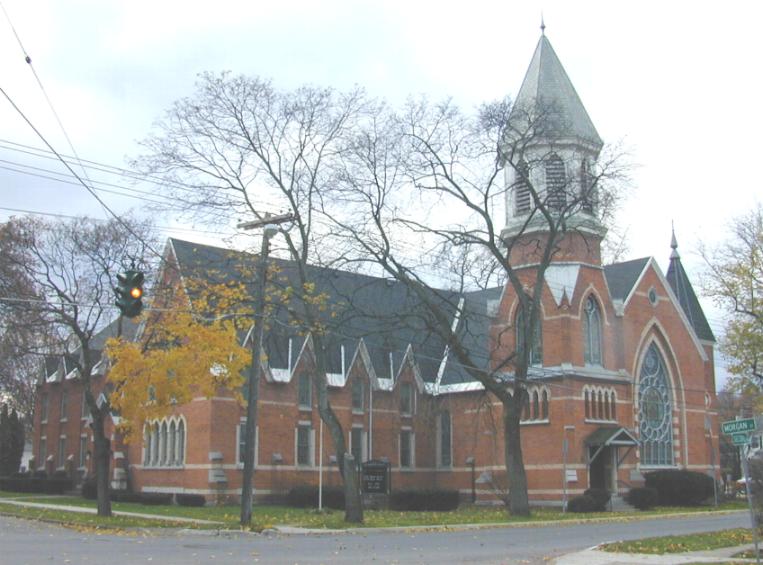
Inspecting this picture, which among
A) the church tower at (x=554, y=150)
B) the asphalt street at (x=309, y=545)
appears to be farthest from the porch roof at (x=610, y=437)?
the asphalt street at (x=309, y=545)

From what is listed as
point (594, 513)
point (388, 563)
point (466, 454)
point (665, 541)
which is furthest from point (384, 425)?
point (388, 563)

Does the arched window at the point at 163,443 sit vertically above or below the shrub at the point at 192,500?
above

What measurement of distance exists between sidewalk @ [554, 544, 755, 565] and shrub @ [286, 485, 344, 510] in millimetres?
23828

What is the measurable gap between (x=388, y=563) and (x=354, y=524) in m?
12.2

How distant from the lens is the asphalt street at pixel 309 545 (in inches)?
734

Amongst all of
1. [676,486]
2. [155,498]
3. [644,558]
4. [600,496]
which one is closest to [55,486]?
[155,498]

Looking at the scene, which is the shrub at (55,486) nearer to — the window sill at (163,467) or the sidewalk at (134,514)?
the window sill at (163,467)

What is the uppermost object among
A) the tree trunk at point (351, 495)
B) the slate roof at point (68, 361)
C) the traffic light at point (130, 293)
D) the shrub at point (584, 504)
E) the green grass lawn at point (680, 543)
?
the slate roof at point (68, 361)

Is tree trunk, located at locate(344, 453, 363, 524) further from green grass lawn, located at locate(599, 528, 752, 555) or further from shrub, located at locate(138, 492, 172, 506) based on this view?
shrub, located at locate(138, 492, 172, 506)

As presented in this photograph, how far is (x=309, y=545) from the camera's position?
22.8 metres

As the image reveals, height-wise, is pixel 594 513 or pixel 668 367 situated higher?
pixel 668 367

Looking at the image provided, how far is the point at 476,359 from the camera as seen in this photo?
2040 inches

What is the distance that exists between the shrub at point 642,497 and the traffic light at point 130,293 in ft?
106

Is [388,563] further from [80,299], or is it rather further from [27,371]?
[27,371]
